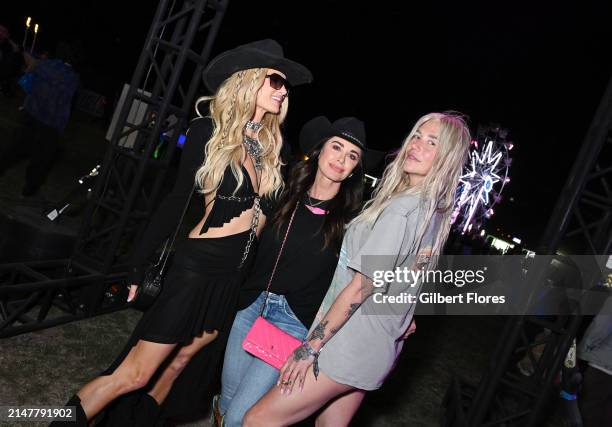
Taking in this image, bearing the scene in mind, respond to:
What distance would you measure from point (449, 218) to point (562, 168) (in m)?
23.0

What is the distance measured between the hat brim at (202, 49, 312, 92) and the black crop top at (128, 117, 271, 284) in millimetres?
273

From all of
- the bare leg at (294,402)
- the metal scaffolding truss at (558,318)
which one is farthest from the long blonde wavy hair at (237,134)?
the metal scaffolding truss at (558,318)

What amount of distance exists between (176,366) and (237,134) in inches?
51.8

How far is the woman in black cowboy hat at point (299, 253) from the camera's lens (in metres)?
2.47

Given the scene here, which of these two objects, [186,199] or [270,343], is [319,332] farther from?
[186,199]

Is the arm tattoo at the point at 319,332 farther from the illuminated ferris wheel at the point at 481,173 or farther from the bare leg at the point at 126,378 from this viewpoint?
the illuminated ferris wheel at the point at 481,173

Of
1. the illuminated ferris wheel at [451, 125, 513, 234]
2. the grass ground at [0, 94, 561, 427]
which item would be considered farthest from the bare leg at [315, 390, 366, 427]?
the illuminated ferris wheel at [451, 125, 513, 234]

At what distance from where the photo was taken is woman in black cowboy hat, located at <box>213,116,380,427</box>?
2471 mm

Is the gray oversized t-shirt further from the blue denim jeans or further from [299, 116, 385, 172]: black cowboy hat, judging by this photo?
[299, 116, 385, 172]: black cowboy hat

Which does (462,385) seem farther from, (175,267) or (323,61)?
(323,61)

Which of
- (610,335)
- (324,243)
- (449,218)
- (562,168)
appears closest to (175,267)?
(324,243)

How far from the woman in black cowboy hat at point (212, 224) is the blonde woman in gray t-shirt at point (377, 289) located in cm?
55

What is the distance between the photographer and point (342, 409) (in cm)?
220

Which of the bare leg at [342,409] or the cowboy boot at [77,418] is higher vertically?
the bare leg at [342,409]
